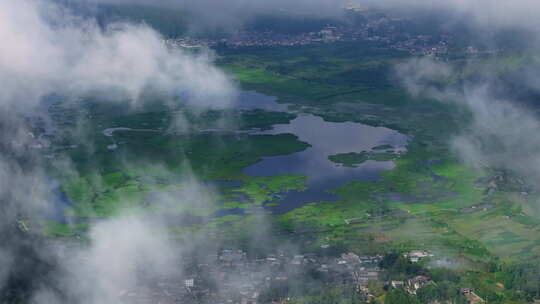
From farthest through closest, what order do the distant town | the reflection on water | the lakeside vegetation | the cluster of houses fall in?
1. the distant town
2. the reflection on water
3. the lakeside vegetation
4. the cluster of houses

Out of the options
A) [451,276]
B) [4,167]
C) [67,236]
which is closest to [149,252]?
[67,236]

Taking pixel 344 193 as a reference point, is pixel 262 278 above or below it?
above

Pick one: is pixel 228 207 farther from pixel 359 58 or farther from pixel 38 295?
pixel 359 58

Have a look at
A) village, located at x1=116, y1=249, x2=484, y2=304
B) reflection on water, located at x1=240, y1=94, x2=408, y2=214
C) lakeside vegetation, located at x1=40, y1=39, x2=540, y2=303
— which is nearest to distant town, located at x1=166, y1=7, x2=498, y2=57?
lakeside vegetation, located at x1=40, y1=39, x2=540, y2=303

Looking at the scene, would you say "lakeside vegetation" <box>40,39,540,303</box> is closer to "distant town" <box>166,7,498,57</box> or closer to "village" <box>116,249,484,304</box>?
"village" <box>116,249,484,304</box>

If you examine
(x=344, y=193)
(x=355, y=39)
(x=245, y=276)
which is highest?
(x=355, y=39)

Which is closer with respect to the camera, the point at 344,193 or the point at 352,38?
the point at 344,193

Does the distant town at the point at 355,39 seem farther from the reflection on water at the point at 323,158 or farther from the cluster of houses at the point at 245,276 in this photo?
the cluster of houses at the point at 245,276

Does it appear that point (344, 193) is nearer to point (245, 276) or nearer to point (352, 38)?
point (245, 276)

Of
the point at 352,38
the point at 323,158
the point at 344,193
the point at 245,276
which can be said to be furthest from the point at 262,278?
the point at 352,38

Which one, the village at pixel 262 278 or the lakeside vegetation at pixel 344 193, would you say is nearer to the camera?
the village at pixel 262 278

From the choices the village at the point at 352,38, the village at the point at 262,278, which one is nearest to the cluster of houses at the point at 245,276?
the village at the point at 262,278

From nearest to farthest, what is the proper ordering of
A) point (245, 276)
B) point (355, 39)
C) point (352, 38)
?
point (245, 276)
point (355, 39)
point (352, 38)
